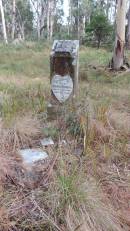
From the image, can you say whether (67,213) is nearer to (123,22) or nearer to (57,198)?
(57,198)

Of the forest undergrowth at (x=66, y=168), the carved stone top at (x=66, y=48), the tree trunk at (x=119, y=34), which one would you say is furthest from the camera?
the tree trunk at (x=119, y=34)

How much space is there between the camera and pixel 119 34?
8438 millimetres

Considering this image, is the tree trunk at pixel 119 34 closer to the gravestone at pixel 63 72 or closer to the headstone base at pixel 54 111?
the gravestone at pixel 63 72

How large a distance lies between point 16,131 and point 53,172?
3.37 ft

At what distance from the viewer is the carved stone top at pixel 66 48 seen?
A: 4355 mm

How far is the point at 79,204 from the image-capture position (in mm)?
2475

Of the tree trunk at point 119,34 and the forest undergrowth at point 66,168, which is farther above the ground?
the tree trunk at point 119,34

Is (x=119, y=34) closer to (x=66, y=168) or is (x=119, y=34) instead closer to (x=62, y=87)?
(x=62, y=87)

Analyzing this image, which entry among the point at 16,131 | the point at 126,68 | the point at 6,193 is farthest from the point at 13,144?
the point at 126,68

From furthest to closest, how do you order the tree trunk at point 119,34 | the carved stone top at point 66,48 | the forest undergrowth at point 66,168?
the tree trunk at point 119,34 < the carved stone top at point 66,48 < the forest undergrowth at point 66,168

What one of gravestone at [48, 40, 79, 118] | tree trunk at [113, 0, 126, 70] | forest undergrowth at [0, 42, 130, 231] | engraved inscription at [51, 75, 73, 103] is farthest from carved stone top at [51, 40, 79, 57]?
tree trunk at [113, 0, 126, 70]

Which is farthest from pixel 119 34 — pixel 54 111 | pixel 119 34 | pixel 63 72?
pixel 54 111

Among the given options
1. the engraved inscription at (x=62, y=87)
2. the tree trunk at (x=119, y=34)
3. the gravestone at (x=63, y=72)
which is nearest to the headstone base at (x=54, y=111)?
the gravestone at (x=63, y=72)

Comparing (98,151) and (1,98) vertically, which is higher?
(1,98)
